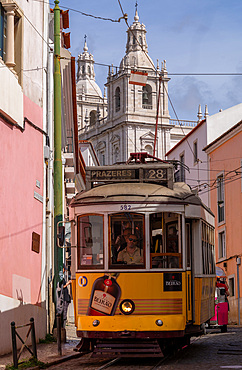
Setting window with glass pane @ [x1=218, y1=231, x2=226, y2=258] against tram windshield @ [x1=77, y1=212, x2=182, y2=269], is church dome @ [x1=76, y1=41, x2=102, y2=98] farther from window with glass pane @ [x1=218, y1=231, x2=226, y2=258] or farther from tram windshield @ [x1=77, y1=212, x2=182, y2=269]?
tram windshield @ [x1=77, y1=212, x2=182, y2=269]

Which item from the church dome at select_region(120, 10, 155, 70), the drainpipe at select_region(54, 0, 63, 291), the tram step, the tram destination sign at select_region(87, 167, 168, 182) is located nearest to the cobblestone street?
the tram step

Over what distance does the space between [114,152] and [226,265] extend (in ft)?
221

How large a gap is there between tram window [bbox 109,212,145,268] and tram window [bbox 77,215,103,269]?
0.70 ft

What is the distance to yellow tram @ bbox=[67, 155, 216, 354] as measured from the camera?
39.2ft

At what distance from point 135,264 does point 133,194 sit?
1231 mm

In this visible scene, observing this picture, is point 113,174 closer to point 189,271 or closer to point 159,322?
point 189,271

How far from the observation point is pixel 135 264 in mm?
12164

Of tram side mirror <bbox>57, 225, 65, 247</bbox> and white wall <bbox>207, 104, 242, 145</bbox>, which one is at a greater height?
white wall <bbox>207, 104, 242, 145</bbox>

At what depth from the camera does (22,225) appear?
1647cm

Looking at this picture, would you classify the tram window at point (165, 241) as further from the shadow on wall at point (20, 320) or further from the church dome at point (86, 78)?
the church dome at point (86, 78)

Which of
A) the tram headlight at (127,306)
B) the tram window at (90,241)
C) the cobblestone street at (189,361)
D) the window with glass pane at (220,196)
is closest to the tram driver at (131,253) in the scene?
the tram window at (90,241)

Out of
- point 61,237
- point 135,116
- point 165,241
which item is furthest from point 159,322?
point 135,116

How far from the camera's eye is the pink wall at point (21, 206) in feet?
49.2

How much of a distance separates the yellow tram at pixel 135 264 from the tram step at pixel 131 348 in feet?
0.32
